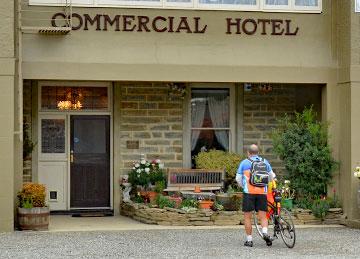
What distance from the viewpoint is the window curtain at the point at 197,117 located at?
1805 cm

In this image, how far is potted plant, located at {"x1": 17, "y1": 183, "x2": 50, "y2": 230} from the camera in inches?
581

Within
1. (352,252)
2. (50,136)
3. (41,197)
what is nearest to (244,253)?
(352,252)

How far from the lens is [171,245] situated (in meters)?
13.2

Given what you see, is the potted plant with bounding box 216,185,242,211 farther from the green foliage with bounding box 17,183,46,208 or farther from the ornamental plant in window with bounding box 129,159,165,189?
the green foliage with bounding box 17,183,46,208

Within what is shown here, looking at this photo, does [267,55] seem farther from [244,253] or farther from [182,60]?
[244,253]

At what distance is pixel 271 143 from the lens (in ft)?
59.7

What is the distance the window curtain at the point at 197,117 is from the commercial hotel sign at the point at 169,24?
7.78 feet

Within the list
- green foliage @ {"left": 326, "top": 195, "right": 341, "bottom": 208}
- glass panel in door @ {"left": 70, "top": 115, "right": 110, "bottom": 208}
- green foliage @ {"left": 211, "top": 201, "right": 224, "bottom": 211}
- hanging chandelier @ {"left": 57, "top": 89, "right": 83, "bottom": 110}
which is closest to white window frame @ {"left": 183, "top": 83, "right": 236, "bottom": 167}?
glass panel in door @ {"left": 70, "top": 115, "right": 110, "bottom": 208}

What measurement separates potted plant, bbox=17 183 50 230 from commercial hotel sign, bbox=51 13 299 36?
324 cm

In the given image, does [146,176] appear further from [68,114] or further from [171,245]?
[171,245]

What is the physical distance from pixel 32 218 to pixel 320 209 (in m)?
5.57

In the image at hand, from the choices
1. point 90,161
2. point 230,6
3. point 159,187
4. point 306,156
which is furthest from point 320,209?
point 90,161

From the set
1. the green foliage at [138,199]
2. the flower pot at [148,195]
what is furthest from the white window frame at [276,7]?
the green foliage at [138,199]

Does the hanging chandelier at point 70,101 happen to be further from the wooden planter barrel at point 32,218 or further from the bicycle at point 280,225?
the bicycle at point 280,225
